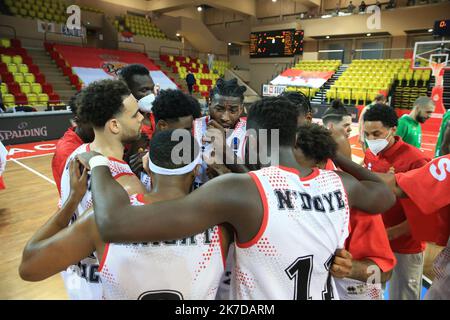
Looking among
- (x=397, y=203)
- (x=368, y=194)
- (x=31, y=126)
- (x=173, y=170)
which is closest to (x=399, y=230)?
(x=397, y=203)

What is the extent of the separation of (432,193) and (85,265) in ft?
5.81

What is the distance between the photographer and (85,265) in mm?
1602

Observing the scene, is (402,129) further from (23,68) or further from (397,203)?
(23,68)

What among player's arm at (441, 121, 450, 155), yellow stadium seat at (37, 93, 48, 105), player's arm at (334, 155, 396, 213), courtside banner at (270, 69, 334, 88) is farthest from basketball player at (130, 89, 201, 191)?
courtside banner at (270, 69, 334, 88)

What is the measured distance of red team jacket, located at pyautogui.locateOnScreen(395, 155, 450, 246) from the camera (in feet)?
4.93

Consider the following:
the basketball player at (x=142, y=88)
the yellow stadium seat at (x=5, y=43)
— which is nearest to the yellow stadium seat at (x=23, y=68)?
the yellow stadium seat at (x=5, y=43)

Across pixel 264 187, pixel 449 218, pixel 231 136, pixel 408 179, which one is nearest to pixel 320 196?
pixel 264 187

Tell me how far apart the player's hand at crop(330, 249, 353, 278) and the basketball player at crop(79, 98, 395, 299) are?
2 centimetres

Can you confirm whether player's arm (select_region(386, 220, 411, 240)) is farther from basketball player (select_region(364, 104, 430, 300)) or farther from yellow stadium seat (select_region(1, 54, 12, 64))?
yellow stadium seat (select_region(1, 54, 12, 64))

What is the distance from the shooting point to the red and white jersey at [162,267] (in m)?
1.06

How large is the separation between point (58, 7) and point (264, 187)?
1800cm

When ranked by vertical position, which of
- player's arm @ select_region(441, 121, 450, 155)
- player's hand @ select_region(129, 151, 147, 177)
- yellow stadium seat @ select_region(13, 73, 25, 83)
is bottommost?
player's hand @ select_region(129, 151, 147, 177)

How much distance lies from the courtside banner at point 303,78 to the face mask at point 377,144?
14644 mm

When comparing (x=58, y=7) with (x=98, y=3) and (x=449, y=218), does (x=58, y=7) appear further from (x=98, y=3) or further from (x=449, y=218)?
(x=449, y=218)
